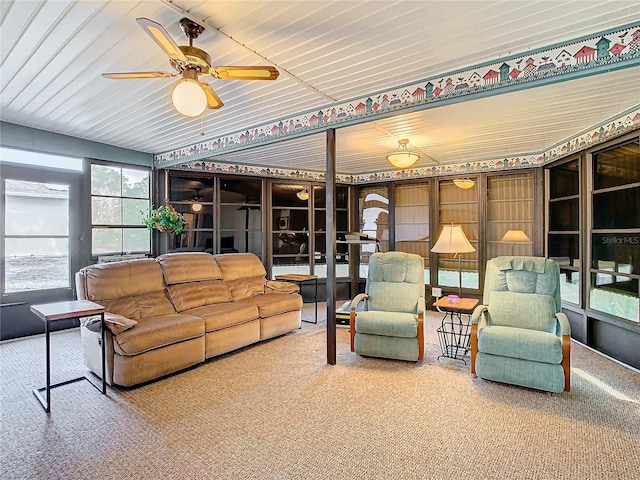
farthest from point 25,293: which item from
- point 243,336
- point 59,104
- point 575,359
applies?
point 575,359

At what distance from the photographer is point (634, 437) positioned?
237 cm

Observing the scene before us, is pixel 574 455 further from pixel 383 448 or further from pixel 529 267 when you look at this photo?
pixel 529 267

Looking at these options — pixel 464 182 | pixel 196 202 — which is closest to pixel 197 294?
pixel 196 202


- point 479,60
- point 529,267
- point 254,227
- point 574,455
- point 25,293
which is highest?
point 479,60

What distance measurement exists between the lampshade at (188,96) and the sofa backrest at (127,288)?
7.19 feet

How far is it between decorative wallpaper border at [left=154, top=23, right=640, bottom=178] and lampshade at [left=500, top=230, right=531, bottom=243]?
11.5 feet

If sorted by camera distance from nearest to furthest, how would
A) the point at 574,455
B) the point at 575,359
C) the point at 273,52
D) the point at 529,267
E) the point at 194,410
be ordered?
the point at 574,455 → the point at 273,52 → the point at 194,410 → the point at 529,267 → the point at 575,359

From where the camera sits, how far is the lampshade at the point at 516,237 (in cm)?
559

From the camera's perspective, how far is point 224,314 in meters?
3.94

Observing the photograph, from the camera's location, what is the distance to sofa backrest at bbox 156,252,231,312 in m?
4.13

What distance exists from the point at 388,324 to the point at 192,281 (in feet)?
7.75

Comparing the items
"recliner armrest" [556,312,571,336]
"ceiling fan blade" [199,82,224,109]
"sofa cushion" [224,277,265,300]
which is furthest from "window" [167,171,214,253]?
"recliner armrest" [556,312,571,336]

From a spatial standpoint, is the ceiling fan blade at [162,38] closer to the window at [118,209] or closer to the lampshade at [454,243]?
the lampshade at [454,243]

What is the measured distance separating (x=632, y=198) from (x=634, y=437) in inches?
99.1
